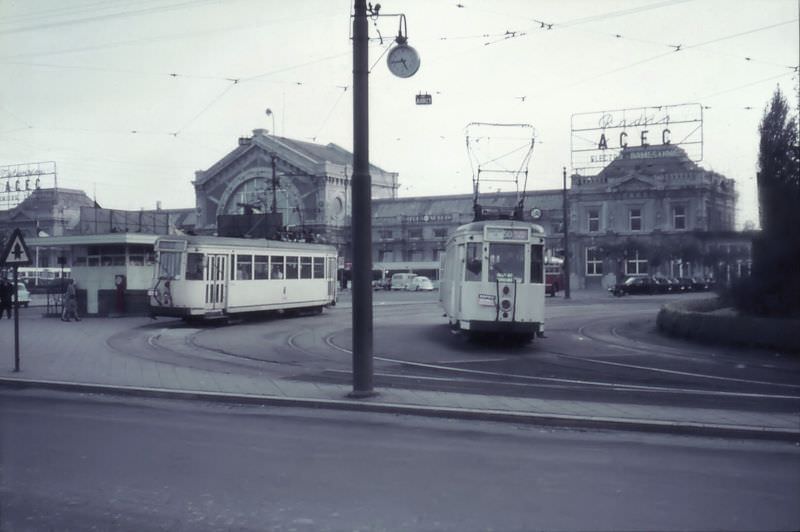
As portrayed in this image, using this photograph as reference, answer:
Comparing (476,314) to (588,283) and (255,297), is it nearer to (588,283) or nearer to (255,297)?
(255,297)

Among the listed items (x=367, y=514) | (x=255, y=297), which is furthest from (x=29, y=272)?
(x=367, y=514)

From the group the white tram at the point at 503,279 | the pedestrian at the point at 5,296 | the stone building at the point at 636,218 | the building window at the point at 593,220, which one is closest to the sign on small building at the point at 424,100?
the white tram at the point at 503,279

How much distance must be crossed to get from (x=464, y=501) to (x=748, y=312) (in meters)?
15.8

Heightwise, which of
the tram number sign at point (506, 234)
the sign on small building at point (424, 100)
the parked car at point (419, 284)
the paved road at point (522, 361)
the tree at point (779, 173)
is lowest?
the paved road at point (522, 361)

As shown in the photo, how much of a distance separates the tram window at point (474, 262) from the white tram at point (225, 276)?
1071cm

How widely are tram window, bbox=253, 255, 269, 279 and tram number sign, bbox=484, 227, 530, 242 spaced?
1213cm

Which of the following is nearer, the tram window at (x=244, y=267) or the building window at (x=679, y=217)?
the tram window at (x=244, y=267)

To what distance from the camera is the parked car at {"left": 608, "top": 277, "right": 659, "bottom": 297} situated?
56094 mm

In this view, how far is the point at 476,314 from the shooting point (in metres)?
19.2

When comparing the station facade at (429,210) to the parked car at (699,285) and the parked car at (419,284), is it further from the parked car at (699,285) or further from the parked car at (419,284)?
the parked car at (419,284)

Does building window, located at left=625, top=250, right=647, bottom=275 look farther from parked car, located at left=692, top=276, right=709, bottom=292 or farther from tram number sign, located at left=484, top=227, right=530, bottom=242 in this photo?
tram number sign, located at left=484, top=227, right=530, bottom=242

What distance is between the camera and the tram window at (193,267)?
84.9ft

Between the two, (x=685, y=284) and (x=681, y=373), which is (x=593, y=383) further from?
(x=685, y=284)

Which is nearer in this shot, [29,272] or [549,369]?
[549,369]
